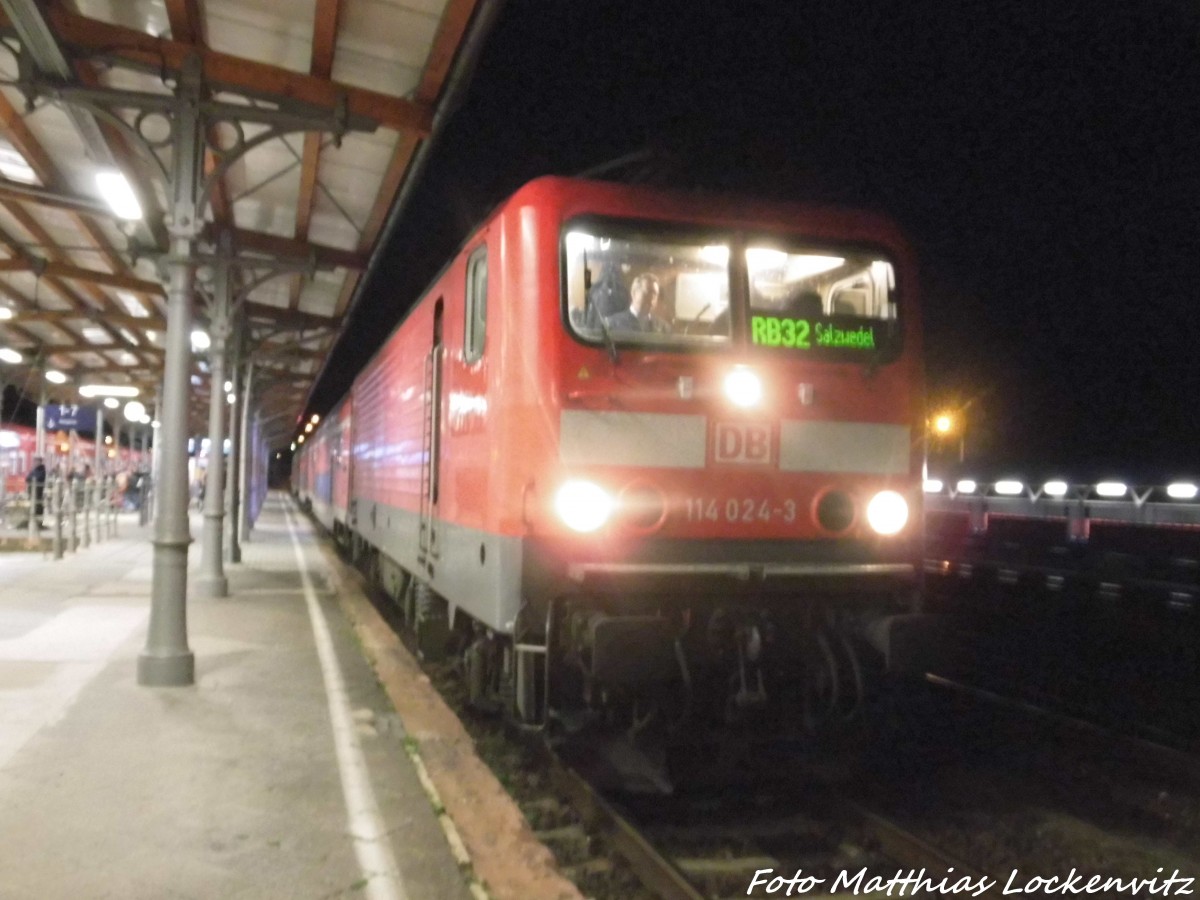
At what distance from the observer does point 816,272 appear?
20.4ft

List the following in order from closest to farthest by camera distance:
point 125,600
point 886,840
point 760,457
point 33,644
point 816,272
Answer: point 886,840, point 760,457, point 816,272, point 33,644, point 125,600

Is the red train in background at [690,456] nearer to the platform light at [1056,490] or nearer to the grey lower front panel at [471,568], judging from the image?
the grey lower front panel at [471,568]

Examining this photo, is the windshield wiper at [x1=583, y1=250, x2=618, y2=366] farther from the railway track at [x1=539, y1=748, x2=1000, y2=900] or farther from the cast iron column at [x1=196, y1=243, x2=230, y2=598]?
the cast iron column at [x1=196, y1=243, x2=230, y2=598]


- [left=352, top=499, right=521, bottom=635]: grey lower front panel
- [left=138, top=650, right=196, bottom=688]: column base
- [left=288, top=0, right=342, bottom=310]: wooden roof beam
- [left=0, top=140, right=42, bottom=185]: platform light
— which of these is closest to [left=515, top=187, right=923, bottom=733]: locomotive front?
[left=352, top=499, right=521, bottom=635]: grey lower front panel

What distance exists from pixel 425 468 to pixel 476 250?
209cm

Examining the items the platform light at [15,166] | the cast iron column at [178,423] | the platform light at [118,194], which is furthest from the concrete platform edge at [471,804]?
the platform light at [15,166]

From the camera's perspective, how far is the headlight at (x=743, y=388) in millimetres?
5742

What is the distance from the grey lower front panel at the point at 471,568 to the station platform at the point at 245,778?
2.82 feet

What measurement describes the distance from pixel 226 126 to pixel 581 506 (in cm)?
688

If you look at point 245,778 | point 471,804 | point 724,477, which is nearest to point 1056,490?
point 724,477

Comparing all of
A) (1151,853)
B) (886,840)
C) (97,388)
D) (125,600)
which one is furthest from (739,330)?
(97,388)

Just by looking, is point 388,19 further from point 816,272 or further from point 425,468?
point 816,272

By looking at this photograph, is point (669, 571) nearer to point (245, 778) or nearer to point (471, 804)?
point (471, 804)

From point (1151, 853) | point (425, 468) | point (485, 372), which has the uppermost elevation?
point (485, 372)
